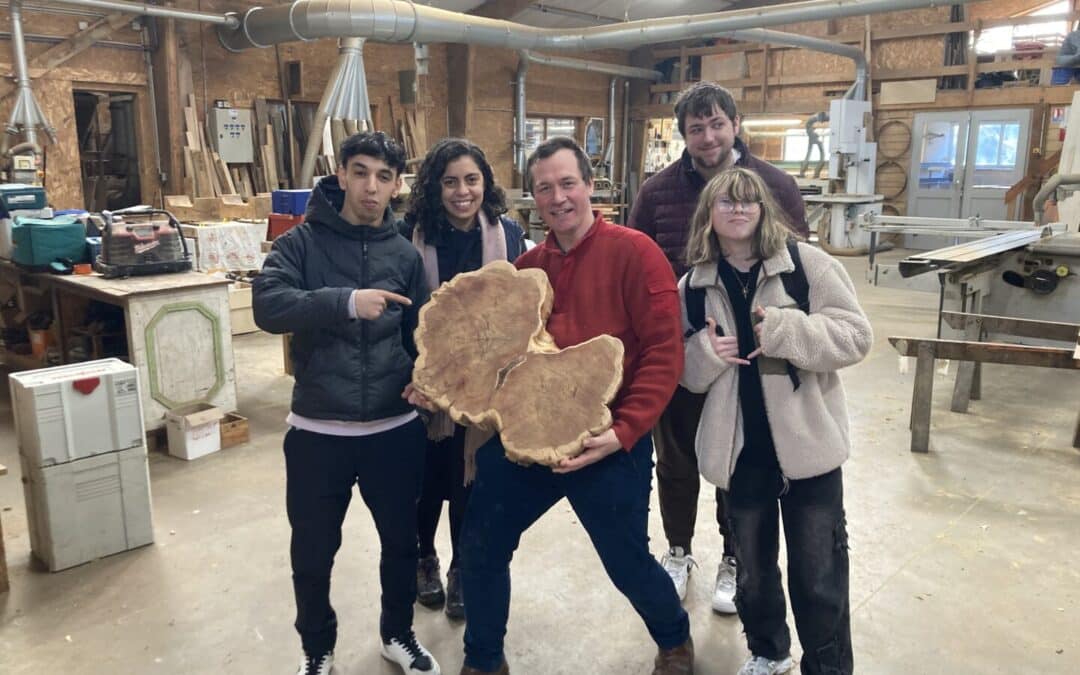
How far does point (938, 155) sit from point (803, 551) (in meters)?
10.6

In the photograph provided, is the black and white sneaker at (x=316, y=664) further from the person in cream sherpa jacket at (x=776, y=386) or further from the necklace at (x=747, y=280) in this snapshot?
the necklace at (x=747, y=280)

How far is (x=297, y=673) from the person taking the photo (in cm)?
210

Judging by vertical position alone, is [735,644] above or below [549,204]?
below

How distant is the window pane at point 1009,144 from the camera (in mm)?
10125

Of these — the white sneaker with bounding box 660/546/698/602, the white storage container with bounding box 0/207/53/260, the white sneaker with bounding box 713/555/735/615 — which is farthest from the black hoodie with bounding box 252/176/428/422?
the white storage container with bounding box 0/207/53/260

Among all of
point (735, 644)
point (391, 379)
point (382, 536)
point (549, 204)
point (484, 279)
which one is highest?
point (549, 204)

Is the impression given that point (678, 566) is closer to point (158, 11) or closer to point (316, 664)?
point (316, 664)

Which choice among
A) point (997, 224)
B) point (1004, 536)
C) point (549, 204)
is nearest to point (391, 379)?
point (549, 204)

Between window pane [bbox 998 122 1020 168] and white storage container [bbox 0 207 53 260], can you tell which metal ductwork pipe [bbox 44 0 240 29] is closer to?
white storage container [bbox 0 207 53 260]

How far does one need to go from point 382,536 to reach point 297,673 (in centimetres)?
49

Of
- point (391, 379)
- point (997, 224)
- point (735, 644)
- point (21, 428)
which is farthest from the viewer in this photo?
point (997, 224)

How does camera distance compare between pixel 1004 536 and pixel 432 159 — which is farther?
pixel 1004 536

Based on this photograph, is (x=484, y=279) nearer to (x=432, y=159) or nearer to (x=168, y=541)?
(x=432, y=159)

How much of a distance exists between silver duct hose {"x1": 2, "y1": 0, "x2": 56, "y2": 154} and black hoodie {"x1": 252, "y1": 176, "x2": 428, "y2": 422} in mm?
6100
